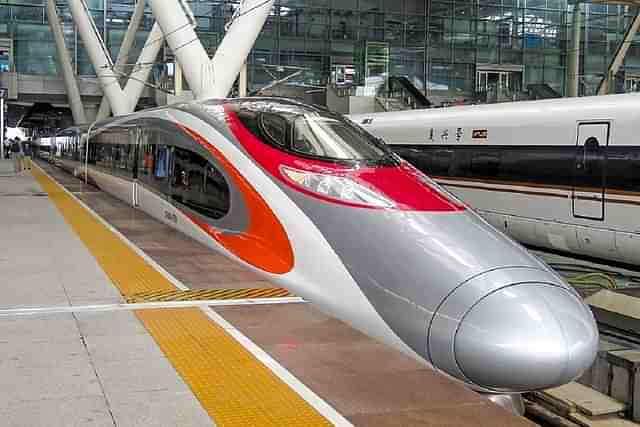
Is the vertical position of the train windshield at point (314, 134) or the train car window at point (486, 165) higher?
the train windshield at point (314, 134)

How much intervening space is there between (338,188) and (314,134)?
3.98 ft

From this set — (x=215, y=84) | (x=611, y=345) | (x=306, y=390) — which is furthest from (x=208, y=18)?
(x=306, y=390)

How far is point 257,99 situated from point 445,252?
14.4ft

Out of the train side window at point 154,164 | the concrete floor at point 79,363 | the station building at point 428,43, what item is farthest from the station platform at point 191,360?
the station building at point 428,43

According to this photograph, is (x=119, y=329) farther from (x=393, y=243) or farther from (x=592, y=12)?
(x=592, y=12)

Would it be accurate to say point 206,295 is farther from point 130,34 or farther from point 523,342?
point 130,34

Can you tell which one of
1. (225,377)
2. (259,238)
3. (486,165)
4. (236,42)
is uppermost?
(236,42)

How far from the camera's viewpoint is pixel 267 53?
41781mm

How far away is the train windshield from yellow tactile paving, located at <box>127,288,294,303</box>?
1.44m

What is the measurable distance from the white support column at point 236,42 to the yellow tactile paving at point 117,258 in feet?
14.9

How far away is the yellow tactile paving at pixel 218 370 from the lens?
15.5 feet

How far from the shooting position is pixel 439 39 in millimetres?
41750

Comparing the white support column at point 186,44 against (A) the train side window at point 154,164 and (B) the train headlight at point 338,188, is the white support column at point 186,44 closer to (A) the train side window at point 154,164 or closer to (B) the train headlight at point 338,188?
(A) the train side window at point 154,164

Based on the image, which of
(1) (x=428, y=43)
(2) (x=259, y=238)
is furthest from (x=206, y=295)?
(1) (x=428, y=43)
